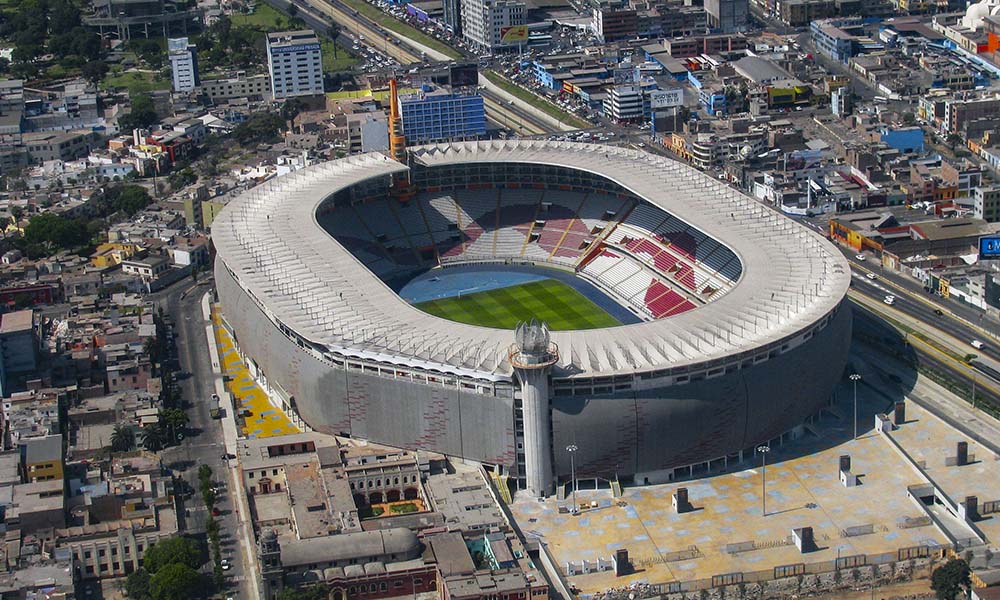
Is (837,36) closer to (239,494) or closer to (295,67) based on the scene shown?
(295,67)

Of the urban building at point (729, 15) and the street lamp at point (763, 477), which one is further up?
the urban building at point (729, 15)

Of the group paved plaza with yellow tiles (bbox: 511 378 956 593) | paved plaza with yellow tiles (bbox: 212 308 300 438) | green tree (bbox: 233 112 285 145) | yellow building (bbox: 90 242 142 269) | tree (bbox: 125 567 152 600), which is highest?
green tree (bbox: 233 112 285 145)

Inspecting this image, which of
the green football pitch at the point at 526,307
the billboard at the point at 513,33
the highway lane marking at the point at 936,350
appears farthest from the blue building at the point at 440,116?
the highway lane marking at the point at 936,350

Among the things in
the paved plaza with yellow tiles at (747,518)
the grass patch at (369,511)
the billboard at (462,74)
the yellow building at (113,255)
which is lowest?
→ the paved plaza with yellow tiles at (747,518)

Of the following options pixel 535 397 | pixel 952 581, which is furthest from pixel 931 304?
pixel 952 581

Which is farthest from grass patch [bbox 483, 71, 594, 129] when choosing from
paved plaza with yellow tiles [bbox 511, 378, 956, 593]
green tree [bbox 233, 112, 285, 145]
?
paved plaza with yellow tiles [bbox 511, 378, 956, 593]

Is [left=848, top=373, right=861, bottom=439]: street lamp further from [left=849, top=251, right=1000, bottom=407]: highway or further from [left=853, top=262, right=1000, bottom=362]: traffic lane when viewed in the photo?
[left=853, top=262, right=1000, bottom=362]: traffic lane

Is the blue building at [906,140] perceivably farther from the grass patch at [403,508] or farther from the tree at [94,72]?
the tree at [94,72]
